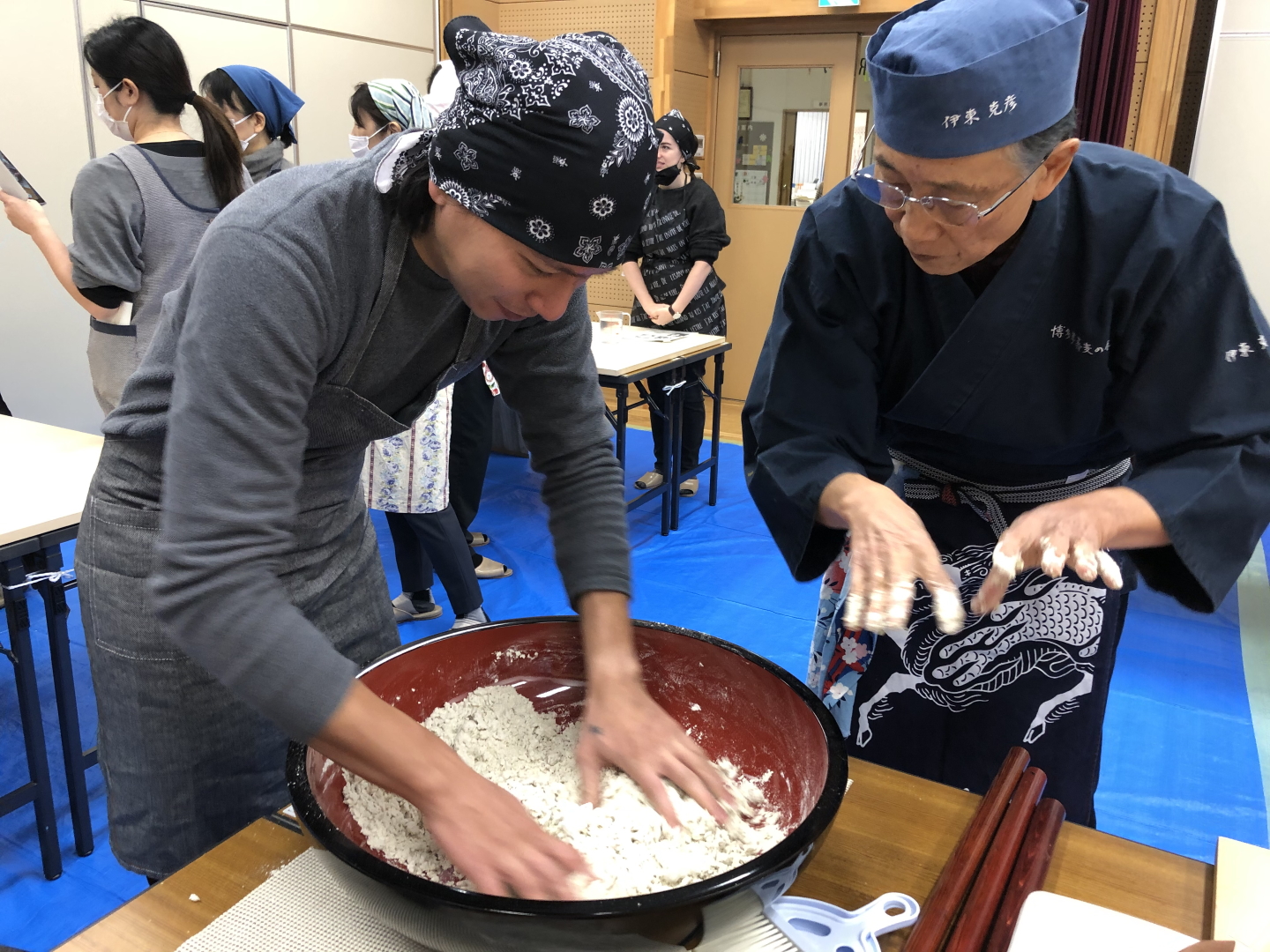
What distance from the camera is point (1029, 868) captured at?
0.75m

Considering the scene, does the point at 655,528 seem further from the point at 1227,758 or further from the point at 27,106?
the point at 27,106

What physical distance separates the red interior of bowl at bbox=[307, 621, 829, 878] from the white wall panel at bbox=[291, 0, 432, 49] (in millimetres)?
4839

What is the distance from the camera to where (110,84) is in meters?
2.30

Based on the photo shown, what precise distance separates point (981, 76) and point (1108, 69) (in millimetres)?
4163

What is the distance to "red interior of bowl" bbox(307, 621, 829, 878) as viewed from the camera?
84cm

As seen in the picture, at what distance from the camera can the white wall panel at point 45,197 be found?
148 inches

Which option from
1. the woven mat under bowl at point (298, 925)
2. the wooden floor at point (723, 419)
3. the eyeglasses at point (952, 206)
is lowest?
the wooden floor at point (723, 419)

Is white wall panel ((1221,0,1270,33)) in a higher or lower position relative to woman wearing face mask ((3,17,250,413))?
higher

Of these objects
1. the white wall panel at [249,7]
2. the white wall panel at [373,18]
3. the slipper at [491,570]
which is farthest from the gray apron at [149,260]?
the white wall panel at [373,18]

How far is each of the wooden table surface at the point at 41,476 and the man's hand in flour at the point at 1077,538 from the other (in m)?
1.54

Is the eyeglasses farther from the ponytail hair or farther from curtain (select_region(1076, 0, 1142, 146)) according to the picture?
curtain (select_region(1076, 0, 1142, 146))

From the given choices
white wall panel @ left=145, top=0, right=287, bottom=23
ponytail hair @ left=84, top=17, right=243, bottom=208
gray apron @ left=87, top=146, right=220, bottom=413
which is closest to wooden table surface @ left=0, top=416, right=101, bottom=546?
gray apron @ left=87, top=146, right=220, bottom=413

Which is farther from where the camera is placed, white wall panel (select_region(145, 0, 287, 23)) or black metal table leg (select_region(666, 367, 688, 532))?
white wall panel (select_region(145, 0, 287, 23))

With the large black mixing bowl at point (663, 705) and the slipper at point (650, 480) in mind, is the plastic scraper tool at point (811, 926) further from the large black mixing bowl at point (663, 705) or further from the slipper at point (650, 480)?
the slipper at point (650, 480)
